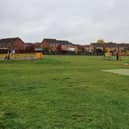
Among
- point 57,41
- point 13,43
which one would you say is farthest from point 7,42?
point 57,41

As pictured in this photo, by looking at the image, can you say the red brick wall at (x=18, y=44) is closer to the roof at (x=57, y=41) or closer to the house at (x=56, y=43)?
the house at (x=56, y=43)

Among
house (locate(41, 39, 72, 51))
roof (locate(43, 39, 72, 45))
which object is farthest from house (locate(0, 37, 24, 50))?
roof (locate(43, 39, 72, 45))

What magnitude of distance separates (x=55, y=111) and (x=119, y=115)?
144 cm

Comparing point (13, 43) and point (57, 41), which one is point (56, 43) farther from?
point (13, 43)

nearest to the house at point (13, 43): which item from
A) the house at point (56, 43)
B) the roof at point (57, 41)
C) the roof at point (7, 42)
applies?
the roof at point (7, 42)

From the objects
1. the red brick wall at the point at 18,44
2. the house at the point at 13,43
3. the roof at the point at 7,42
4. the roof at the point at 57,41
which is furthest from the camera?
the roof at the point at 57,41

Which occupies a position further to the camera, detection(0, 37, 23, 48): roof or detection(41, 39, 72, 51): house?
detection(41, 39, 72, 51): house

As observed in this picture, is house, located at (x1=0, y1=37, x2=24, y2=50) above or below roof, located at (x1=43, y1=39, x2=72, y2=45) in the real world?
below

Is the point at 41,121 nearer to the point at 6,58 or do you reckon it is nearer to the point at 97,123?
the point at 97,123

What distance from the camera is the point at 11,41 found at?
285 feet

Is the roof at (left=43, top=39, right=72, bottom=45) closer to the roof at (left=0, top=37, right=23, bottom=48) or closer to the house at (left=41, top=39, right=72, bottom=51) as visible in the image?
the house at (left=41, top=39, right=72, bottom=51)

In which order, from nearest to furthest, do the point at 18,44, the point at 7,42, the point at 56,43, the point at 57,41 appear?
1. the point at 18,44
2. the point at 7,42
3. the point at 56,43
4. the point at 57,41

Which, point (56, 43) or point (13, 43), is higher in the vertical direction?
point (56, 43)

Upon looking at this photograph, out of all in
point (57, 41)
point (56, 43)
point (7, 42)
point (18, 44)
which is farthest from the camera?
point (57, 41)
